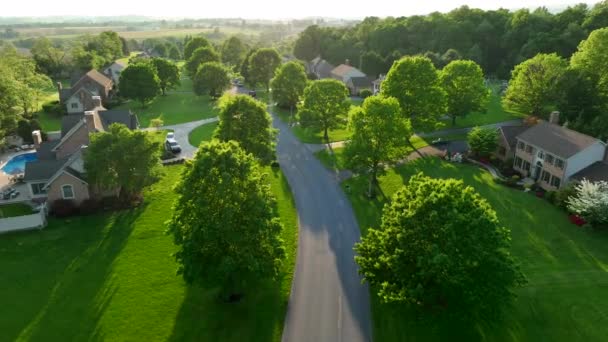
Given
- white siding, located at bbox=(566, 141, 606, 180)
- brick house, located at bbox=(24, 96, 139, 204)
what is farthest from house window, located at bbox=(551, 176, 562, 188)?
brick house, located at bbox=(24, 96, 139, 204)

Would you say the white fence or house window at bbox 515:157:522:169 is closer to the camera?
the white fence

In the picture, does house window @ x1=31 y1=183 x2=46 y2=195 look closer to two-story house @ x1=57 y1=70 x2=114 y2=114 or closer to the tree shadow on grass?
the tree shadow on grass

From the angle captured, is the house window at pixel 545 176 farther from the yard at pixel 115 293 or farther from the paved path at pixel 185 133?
the paved path at pixel 185 133

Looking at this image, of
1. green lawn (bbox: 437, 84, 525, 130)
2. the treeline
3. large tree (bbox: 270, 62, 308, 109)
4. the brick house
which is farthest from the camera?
the treeline

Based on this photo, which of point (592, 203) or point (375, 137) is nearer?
point (592, 203)

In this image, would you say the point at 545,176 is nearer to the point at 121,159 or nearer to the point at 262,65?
the point at 121,159

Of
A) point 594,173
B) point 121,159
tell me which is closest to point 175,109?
point 121,159

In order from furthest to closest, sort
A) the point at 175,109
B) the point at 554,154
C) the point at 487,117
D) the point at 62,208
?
the point at 175,109, the point at 487,117, the point at 554,154, the point at 62,208

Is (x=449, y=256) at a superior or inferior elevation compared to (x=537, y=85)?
inferior
